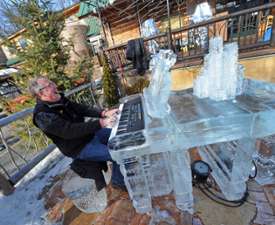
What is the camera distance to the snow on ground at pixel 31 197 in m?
1.43

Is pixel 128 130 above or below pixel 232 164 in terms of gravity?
above

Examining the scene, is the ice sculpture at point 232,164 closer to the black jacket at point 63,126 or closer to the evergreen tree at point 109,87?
the black jacket at point 63,126

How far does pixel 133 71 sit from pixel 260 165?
3.72 m

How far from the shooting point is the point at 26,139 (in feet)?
13.1

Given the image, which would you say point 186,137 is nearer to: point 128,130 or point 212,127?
point 212,127

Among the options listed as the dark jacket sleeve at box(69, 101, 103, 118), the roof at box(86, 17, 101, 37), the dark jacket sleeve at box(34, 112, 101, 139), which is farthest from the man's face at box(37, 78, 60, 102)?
the roof at box(86, 17, 101, 37)

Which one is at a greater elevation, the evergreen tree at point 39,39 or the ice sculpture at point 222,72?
the evergreen tree at point 39,39

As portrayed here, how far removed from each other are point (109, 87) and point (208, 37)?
2867 millimetres

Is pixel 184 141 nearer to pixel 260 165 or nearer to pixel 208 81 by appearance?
pixel 208 81

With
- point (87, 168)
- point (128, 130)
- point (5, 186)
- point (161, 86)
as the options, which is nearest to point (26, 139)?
point (5, 186)

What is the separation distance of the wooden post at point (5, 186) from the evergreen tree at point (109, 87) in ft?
9.71

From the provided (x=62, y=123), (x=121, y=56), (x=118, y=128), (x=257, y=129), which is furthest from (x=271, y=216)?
(x=121, y=56)

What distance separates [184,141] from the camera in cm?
93

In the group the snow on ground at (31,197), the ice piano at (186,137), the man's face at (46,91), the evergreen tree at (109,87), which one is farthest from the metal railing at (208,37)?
the snow on ground at (31,197)
